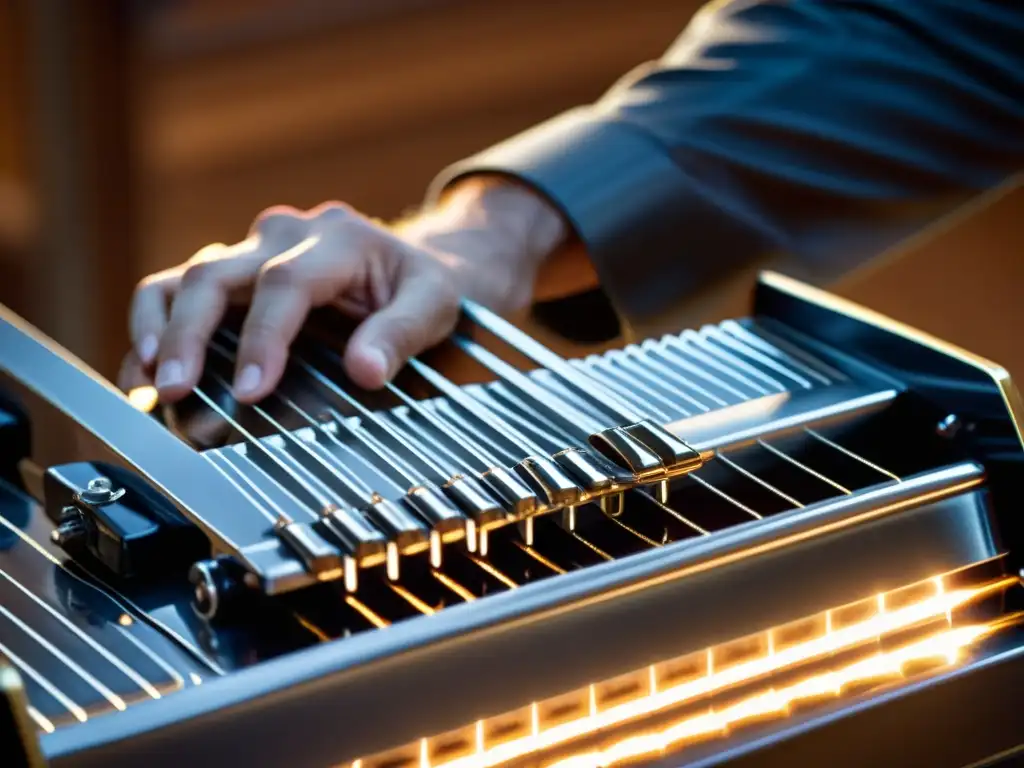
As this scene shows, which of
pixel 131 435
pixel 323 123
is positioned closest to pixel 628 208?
pixel 131 435

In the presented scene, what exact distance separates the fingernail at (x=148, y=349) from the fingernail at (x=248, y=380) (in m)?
0.09

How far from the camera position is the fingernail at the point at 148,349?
2.64 feet

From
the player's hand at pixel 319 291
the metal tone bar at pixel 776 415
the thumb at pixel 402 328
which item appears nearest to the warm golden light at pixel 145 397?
the player's hand at pixel 319 291

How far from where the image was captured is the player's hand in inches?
29.9

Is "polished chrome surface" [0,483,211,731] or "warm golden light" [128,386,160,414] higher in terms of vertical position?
"polished chrome surface" [0,483,211,731]

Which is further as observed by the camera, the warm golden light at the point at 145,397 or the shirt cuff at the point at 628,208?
the shirt cuff at the point at 628,208

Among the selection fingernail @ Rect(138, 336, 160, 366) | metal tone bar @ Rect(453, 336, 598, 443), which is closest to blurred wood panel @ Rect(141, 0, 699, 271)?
fingernail @ Rect(138, 336, 160, 366)

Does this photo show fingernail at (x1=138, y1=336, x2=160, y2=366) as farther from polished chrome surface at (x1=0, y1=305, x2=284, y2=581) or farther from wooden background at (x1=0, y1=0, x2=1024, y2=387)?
wooden background at (x1=0, y1=0, x2=1024, y2=387)

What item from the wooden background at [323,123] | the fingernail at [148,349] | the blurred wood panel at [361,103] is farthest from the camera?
the blurred wood panel at [361,103]

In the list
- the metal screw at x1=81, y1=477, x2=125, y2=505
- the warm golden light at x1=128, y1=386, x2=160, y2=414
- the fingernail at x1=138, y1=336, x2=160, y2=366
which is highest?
the metal screw at x1=81, y1=477, x2=125, y2=505

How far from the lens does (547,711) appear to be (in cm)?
52

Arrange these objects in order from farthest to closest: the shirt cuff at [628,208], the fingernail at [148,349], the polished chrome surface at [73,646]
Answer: the shirt cuff at [628,208], the fingernail at [148,349], the polished chrome surface at [73,646]

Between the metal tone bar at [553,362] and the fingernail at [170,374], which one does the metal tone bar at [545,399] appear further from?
the fingernail at [170,374]

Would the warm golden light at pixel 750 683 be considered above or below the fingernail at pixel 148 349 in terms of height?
below
